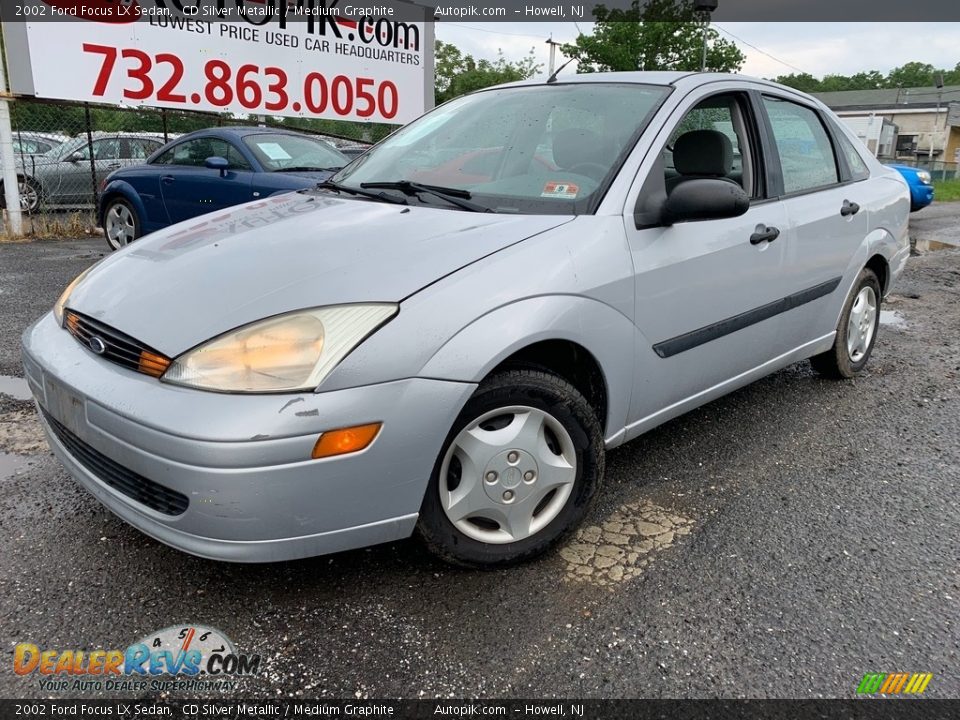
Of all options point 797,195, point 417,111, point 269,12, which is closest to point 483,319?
point 797,195

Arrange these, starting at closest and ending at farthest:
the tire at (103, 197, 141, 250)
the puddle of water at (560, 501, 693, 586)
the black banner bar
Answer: the black banner bar
the puddle of water at (560, 501, 693, 586)
the tire at (103, 197, 141, 250)

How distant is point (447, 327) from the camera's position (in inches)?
80.9

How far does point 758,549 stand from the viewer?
2.57m

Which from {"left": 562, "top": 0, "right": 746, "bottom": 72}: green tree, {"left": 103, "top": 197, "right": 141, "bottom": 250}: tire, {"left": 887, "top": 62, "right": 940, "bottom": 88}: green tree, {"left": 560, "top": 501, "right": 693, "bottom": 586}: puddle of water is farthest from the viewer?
{"left": 887, "top": 62, "right": 940, "bottom": 88}: green tree

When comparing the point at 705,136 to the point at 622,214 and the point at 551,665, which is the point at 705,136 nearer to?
the point at 622,214

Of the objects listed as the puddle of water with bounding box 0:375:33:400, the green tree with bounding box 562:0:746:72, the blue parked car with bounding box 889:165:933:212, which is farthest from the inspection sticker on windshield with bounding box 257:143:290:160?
the green tree with bounding box 562:0:746:72

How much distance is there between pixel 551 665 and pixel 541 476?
1.88 ft

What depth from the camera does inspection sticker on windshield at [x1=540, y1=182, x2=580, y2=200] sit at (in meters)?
2.61

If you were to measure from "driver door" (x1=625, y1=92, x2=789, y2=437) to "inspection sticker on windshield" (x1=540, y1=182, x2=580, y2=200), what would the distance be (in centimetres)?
22

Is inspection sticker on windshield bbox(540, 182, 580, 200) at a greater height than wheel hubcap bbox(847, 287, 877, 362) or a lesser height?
greater

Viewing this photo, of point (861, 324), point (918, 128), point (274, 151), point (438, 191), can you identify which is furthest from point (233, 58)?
point (918, 128)

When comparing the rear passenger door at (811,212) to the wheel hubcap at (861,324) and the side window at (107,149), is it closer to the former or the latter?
the wheel hubcap at (861,324)

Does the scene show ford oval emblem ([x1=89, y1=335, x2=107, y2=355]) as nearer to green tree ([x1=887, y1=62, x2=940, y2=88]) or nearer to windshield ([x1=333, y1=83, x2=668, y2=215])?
windshield ([x1=333, y1=83, x2=668, y2=215])

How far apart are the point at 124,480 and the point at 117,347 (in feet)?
1.26
